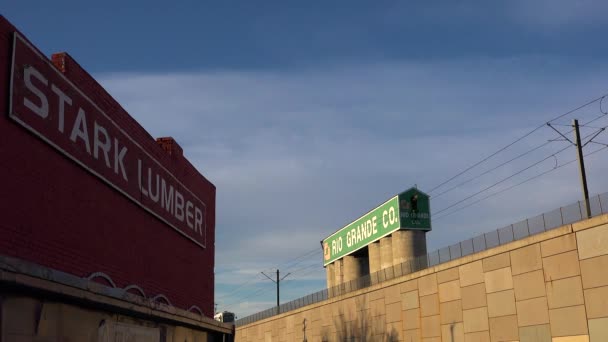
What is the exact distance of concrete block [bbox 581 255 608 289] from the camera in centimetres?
2402

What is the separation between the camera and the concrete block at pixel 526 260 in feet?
90.5

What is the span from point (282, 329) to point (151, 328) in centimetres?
4529

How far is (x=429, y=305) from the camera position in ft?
116

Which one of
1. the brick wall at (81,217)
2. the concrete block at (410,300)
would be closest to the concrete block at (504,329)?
the concrete block at (410,300)

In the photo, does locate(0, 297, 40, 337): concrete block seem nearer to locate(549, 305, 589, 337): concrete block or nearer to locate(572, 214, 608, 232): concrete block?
locate(572, 214, 608, 232): concrete block

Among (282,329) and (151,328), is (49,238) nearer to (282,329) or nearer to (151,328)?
(151,328)

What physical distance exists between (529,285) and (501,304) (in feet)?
7.00

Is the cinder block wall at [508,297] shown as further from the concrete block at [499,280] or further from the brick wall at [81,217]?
the brick wall at [81,217]

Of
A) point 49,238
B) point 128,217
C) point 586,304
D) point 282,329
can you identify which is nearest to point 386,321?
point 586,304

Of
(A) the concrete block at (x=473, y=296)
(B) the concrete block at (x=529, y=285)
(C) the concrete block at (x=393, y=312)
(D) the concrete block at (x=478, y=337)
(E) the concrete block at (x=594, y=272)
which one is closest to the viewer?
(E) the concrete block at (x=594, y=272)

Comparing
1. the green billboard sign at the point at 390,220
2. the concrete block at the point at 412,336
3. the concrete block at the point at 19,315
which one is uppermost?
the green billboard sign at the point at 390,220

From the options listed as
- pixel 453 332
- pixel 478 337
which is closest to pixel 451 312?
pixel 453 332

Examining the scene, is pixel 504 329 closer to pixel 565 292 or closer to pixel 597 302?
pixel 565 292

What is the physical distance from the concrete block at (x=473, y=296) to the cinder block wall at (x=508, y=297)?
5 cm
